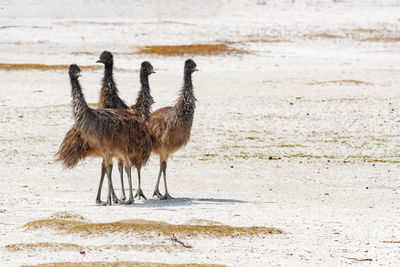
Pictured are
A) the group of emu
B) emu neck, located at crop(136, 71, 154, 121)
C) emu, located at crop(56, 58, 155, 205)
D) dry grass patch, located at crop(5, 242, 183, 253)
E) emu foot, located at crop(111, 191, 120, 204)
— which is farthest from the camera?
emu neck, located at crop(136, 71, 154, 121)

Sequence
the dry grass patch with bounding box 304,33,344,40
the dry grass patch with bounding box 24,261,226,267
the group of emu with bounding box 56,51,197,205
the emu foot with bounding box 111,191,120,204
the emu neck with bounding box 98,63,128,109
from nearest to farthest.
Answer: the dry grass patch with bounding box 24,261,226,267 < the group of emu with bounding box 56,51,197,205 < the emu foot with bounding box 111,191,120,204 < the emu neck with bounding box 98,63,128,109 < the dry grass patch with bounding box 304,33,344,40

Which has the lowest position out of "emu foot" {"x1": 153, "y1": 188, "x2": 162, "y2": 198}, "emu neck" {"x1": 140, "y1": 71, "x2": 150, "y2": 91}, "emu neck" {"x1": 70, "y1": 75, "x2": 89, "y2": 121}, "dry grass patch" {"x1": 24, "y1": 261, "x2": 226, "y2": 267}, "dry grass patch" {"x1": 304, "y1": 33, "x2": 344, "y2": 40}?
"emu foot" {"x1": 153, "y1": 188, "x2": 162, "y2": 198}

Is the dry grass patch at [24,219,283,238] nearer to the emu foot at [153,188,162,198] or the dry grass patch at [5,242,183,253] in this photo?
the dry grass patch at [5,242,183,253]

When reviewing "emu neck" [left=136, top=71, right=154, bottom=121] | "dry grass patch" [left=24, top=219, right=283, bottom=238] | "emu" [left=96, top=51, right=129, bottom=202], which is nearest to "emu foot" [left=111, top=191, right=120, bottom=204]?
"emu" [left=96, top=51, right=129, bottom=202]

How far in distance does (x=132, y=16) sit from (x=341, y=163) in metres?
30.7

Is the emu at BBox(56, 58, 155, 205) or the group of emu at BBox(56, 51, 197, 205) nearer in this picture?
the group of emu at BBox(56, 51, 197, 205)

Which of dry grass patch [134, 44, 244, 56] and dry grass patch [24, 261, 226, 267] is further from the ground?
dry grass patch [134, 44, 244, 56]

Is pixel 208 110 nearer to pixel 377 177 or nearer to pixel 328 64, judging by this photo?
pixel 377 177

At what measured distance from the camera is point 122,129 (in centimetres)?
1068

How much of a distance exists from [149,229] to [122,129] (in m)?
2.68

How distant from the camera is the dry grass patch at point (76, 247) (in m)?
7.70

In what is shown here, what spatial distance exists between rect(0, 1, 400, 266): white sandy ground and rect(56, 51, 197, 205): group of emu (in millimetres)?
671

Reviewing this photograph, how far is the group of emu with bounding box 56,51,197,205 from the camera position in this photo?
10.4 metres

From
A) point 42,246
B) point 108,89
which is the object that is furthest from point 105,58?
point 42,246
